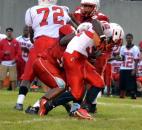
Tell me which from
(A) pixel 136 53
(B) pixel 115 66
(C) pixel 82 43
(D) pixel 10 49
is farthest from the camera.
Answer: (B) pixel 115 66

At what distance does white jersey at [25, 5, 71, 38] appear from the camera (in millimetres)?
10086

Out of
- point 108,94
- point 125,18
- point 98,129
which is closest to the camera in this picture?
point 98,129

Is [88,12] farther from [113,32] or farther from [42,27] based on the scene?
[42,27]

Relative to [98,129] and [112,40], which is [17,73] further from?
[98,129]

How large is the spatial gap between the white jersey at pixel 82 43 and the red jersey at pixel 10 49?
9710mm

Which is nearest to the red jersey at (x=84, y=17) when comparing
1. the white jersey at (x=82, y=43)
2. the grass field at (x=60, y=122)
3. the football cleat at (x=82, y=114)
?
the white jersey at (x=82, y=43)

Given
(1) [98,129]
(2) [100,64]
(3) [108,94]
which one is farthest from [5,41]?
(1) [98,129]

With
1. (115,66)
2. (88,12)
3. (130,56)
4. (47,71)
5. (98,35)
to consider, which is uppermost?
(88,12)

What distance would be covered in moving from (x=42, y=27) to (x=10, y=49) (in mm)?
8732

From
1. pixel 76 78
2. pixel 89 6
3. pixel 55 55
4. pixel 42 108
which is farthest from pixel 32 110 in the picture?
pixel 89 6

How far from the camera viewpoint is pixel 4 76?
18953mm

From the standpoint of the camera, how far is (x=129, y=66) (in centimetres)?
1859

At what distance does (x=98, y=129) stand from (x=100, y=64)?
2935 mm

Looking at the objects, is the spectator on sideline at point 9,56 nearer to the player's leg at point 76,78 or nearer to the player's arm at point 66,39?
the player's arm at point 66,39
